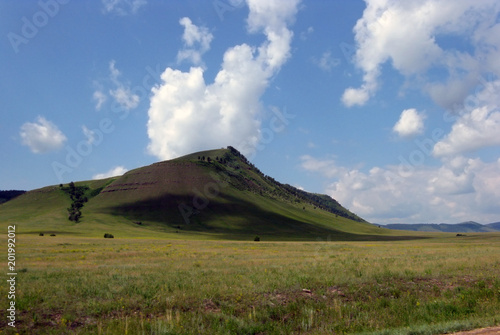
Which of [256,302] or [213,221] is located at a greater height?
[213,221]

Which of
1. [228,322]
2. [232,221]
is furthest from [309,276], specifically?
[232,221]

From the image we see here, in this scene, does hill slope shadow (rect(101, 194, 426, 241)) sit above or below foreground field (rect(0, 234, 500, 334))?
above

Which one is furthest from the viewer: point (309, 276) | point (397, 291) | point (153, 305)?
point (309, 276)

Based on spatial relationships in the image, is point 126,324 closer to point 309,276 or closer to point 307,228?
point 309,276

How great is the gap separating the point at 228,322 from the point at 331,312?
4794 millimetres

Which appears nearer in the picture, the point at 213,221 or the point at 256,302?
the point at 256,302

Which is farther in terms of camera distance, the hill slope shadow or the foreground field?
the hill slope shadow

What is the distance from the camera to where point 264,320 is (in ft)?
49.7

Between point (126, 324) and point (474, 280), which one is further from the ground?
point (474, 280)

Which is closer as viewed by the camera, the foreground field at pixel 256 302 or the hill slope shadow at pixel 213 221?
the foreground field at pixel 256 302

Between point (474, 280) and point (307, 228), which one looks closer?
point (474, 280)

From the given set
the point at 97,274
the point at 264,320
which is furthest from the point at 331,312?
the point at 97,274

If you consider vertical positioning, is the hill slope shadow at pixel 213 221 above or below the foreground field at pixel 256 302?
above

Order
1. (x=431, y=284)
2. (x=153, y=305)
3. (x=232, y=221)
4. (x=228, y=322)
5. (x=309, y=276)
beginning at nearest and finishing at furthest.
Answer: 1. (x=228, y=322)
2. (x=153, y=305)
3. (x=431, y=284)
4. (x=309, y=276)
5. (x=232, y=221)
